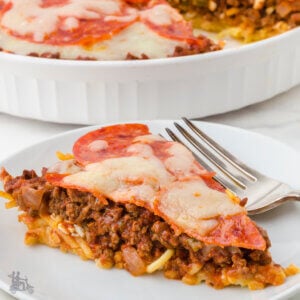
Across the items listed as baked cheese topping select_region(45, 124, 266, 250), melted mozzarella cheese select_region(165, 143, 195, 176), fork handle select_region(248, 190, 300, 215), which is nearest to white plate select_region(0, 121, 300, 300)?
fork handle select_region(248, 190, 300, 215)

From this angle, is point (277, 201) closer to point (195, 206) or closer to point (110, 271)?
point (195, 206)

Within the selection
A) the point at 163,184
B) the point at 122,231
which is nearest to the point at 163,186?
the point at 163,184

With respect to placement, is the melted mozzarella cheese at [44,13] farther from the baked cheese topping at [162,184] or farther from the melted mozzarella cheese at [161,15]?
the baked cheese topping at [162,184]

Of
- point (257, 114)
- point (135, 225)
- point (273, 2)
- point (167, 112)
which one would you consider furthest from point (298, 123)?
point (135, 225)

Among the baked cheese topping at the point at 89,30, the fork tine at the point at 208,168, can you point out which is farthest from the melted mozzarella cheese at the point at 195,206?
the baked cheese topping at the point at 89,30

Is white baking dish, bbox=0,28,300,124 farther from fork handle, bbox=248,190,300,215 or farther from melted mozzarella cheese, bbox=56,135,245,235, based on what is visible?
fork handle, bbox=248,190,300,215

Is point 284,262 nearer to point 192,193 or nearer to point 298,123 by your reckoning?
point 192,193
